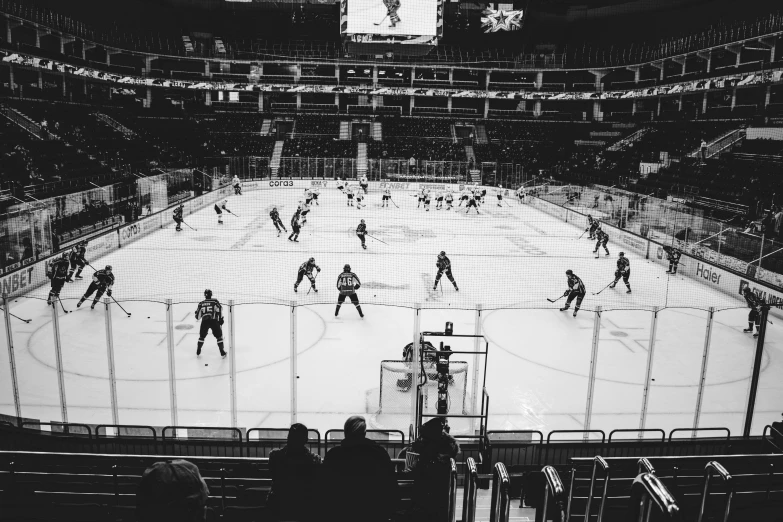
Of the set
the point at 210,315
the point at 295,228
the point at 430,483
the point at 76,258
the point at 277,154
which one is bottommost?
the point at 76,258

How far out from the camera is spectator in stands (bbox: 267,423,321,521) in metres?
3.35

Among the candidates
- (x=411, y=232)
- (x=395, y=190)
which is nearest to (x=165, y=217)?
(x=411, y=232)

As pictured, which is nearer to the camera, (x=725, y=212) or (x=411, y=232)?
(x=725, y=212)

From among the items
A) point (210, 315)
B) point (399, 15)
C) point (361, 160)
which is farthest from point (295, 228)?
point (361, 160)

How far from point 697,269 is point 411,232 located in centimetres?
1050

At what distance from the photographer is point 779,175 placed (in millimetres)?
22891

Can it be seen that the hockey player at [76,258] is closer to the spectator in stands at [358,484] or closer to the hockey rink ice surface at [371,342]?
the hockey rink ice surface at [371,342]

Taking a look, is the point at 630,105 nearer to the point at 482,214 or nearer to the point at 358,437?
the point at 482,214

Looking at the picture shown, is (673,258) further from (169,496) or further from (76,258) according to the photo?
(169,496)

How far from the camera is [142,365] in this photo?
9.65m

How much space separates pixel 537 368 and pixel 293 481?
7.26 m

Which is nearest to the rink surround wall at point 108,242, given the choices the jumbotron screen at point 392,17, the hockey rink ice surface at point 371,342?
the hockey rink ice surface at point 371,342

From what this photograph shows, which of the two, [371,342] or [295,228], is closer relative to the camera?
[371,342]

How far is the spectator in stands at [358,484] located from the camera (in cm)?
309
